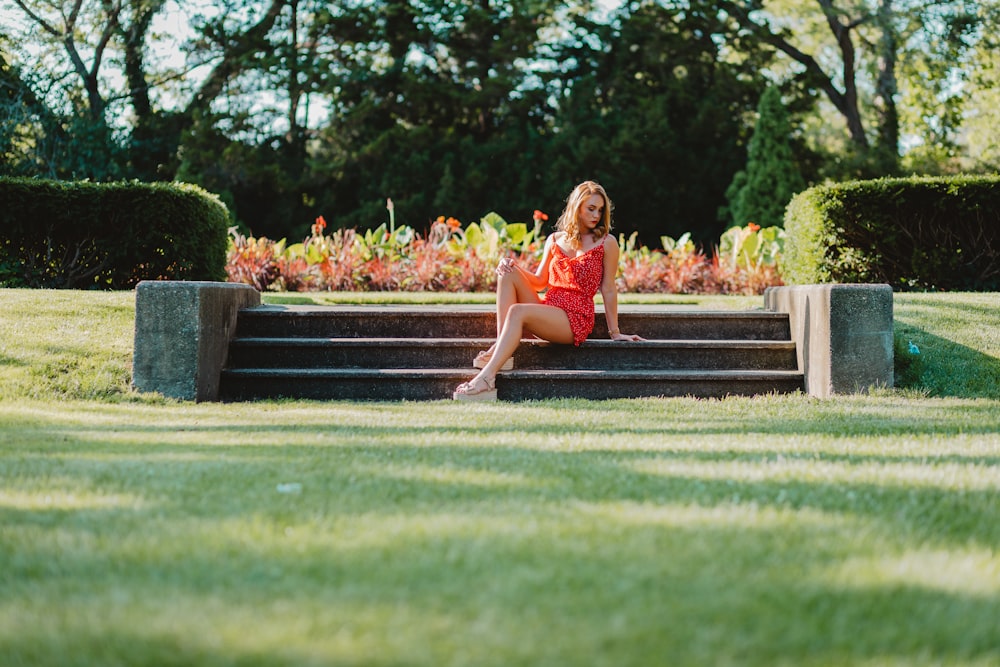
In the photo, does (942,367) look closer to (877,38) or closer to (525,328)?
(525,328)

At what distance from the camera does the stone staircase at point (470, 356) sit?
6.30 meters

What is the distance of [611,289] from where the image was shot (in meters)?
6.57

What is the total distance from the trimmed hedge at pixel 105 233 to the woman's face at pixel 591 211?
4.16m

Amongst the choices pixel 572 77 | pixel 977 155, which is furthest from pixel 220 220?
pixel 977 155

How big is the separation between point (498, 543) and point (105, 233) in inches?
312

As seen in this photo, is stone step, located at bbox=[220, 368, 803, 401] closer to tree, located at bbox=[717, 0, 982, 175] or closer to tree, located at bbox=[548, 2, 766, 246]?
tree, located at bbox=[548, 2, 766, 246]

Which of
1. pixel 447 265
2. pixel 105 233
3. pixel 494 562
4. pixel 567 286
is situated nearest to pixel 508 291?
pixel 567 286

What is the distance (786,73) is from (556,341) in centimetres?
2191

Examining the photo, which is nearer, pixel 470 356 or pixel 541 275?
pixel 470 356

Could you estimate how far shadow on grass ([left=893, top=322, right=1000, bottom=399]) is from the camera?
5.91m

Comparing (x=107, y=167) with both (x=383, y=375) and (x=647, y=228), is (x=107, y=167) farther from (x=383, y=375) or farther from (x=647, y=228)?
(x=383, y=375)

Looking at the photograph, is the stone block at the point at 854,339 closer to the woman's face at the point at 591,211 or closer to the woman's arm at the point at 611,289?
the woman's arm at the point at 611,289

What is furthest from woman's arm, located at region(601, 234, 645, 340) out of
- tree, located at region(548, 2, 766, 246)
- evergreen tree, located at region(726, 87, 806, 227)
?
tree, located at region(548, 2, 766, 246)

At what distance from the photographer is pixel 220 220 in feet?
30.4
